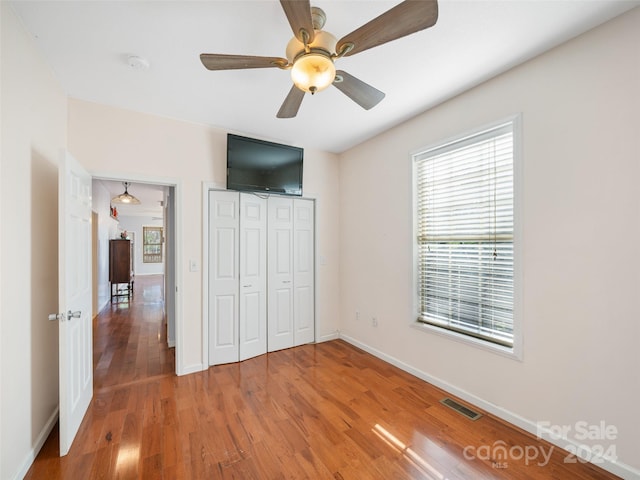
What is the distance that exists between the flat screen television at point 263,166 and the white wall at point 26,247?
1.46m

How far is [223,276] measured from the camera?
3.28 meters

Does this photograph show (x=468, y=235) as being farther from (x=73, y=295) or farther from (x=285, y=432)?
(x=73, y=295)

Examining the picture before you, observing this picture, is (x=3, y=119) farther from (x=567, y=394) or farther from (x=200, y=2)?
(x=567, y=394)

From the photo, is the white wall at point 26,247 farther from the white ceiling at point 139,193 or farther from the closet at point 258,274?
the white ceiling at point 139,193

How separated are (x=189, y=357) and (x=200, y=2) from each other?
308cm

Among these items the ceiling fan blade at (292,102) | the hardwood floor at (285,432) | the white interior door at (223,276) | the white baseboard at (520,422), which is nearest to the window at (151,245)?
the hardwood floor at (285,432)

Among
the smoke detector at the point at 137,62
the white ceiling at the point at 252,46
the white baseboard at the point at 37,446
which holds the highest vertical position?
the white ceiling at the point at 252,46

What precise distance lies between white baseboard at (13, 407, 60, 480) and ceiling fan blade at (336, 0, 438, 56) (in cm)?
300

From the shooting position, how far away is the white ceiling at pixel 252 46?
157 cm

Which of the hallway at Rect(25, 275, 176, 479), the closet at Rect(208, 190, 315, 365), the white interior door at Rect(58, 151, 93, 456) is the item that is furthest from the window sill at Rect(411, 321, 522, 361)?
the white interior door at Rect(58, 151, 93, 456)

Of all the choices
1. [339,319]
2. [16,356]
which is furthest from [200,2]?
[339,319]

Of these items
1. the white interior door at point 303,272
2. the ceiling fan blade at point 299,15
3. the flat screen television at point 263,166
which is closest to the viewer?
the ceiling fan blade at point 299,15

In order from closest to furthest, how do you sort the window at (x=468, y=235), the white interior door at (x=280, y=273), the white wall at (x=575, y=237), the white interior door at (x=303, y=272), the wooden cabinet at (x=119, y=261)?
the white wall at (x=575, y=237) → the window at (x=468, y=235) → the white interior door at (x=280, y=273) → the white interior door at (x=303, y=272) → the wooden cabinet at (x=119, y=261)

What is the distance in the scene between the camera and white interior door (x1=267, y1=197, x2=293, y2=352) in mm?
3643
